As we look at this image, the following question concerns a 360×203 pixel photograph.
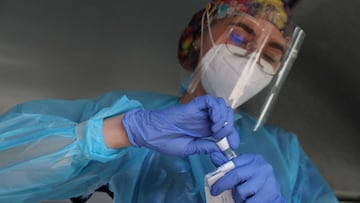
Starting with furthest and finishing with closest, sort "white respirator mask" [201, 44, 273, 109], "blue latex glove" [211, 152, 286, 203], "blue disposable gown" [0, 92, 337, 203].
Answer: "white respirator mask" [201, 44, 273, 109]
"blue disposable gown" [0, 92, 337, 203]
"blue latex glove" [211, 152, 286, 203]

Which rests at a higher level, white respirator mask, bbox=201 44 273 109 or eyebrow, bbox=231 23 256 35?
eyebrow, bbox=231 23 256 35

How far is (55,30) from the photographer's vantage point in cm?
177

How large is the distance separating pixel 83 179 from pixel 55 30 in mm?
847

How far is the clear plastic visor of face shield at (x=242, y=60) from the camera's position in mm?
1189

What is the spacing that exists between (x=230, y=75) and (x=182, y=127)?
0.89ft

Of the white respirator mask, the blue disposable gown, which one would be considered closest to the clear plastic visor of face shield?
the white respirator mask

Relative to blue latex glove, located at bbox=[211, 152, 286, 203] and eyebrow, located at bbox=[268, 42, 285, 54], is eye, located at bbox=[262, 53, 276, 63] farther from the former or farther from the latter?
blue latex glove, located at bbox=[211, 152, 286, 203]

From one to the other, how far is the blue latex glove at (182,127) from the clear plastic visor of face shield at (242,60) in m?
0.24

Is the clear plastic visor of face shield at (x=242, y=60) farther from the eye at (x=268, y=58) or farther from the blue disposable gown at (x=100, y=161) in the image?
the blue disposable gown at (x=100, y=161)

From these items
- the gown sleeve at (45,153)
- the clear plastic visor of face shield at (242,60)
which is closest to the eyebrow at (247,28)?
the clear plastic visor of face shield at (242,60)

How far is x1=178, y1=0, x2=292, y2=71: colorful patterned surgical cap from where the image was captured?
1253 mm

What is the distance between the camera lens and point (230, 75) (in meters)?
1.19

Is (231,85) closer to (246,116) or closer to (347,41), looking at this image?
(246,116)

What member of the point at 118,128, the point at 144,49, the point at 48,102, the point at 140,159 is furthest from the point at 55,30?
the point at 118,128
